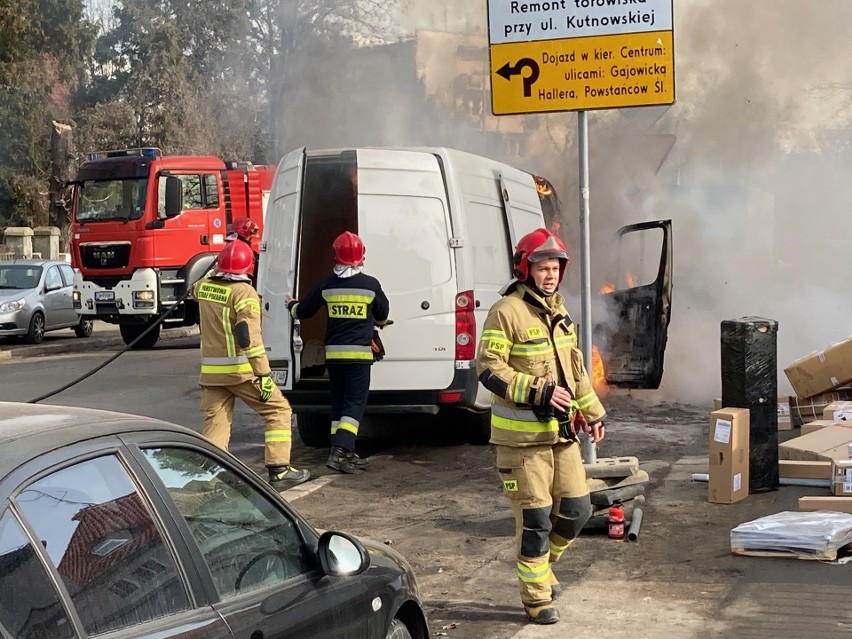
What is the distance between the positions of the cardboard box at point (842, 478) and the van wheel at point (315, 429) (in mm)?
4289

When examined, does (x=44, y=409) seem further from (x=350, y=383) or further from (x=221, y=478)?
(x=350, y=383)

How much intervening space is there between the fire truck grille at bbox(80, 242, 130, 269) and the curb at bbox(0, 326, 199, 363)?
1511mm

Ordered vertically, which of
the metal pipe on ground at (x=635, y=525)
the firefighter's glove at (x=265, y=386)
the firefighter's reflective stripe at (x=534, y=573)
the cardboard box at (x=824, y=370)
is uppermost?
the firefighter's glove at (x=265, y=386)

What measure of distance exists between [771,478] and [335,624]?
4814 mm

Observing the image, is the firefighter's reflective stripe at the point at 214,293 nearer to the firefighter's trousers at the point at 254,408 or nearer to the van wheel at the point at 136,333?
the firefighter's trousers at the point at 254,408

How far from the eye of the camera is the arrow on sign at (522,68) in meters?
7.25

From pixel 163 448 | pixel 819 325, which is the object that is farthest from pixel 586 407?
pixel 819 325

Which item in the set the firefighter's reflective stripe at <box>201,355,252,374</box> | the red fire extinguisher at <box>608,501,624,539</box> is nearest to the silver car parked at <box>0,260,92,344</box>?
the firefighter's reflective stripe at <box>201,355,252,374</box>

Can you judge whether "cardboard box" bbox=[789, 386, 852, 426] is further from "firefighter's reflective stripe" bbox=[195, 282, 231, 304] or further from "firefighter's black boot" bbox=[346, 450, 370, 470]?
"firefighter's reflective stripe" bbox=[195, 282, 231, 304]

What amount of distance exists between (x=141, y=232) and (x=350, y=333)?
1053cm

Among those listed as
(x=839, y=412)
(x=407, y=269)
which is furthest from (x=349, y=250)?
(x=839, y=412)

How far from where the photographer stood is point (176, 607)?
2615 millimetres

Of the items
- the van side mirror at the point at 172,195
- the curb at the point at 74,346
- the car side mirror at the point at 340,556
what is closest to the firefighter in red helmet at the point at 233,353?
the car side mirror at the point at 340,556

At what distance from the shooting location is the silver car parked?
18.9 m
